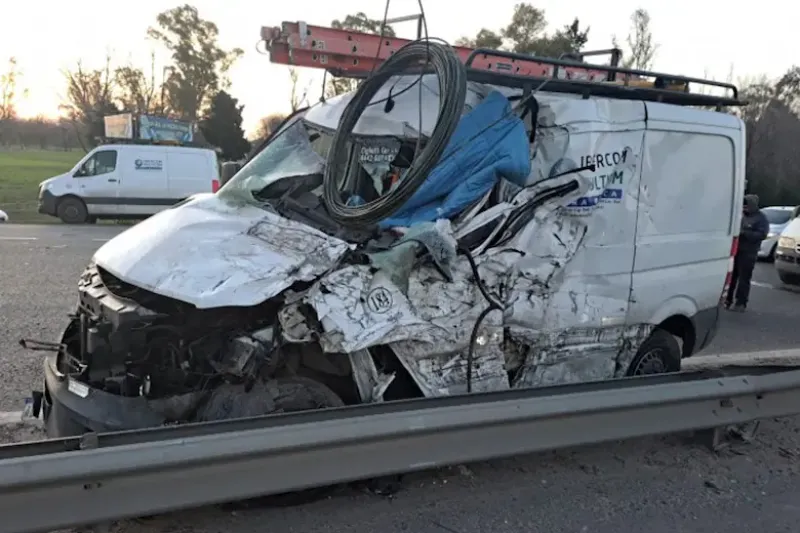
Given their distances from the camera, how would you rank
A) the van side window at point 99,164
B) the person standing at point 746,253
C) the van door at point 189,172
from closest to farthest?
the person standing at point 746,253, the van side window at point 99,164, the van door at point 189,172

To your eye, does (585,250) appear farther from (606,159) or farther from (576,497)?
(576,497)

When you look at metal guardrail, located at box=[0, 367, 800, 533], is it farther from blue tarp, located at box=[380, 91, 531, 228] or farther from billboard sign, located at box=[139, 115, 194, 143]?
billboard sign, located at box=[139, 115, 194, 143]

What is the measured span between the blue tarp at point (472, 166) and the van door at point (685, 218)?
3.23ft

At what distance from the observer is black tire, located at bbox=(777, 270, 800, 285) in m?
12.2

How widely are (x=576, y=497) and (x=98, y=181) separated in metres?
16.8

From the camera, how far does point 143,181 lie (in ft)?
58.5

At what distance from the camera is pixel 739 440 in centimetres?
460

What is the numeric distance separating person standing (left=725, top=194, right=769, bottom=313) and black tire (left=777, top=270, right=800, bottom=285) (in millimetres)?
2149

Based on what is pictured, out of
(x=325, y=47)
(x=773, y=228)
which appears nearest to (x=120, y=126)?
(x=773, y=228)

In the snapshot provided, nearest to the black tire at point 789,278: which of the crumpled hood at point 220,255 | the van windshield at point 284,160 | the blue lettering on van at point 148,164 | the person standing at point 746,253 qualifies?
the person standing at point 746,253

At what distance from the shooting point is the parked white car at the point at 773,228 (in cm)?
1638

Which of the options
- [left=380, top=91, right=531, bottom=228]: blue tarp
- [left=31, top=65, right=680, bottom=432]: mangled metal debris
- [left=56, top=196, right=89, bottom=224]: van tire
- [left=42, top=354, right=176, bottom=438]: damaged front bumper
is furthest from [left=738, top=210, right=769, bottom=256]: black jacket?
[left=56, top=196, right=89, bottom=224]: van tire

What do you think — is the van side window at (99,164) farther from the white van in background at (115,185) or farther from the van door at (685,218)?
the van door at (685,218)

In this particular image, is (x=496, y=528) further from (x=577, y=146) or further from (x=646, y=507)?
(x=577, y=146)
